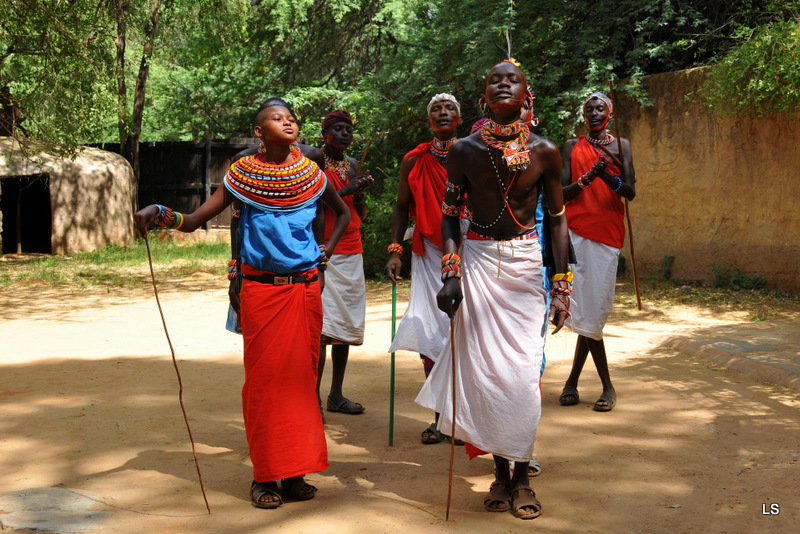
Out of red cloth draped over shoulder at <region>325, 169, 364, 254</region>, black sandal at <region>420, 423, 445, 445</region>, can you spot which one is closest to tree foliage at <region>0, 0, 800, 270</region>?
red cloth draped over shoulder at <region>325, 169, 364, 254</region>

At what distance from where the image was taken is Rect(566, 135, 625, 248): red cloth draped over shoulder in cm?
598

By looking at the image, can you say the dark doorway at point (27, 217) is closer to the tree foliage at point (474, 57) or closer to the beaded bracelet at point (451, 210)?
the tree foliage at point (474, 57)

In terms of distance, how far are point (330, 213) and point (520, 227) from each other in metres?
2.14

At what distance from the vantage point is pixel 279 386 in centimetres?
410

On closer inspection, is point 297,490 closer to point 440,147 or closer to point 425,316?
point 425,316

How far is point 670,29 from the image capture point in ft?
41.0

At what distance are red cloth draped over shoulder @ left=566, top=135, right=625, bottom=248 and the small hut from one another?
1306 centimetres

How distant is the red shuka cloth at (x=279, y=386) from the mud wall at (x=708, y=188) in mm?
8162

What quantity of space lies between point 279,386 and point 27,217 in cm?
1774

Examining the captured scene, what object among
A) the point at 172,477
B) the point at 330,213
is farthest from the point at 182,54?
the point at 172,477

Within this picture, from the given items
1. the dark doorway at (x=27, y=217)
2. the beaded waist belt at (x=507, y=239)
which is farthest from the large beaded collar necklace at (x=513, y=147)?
the dark doorway at (x=27, y=217)

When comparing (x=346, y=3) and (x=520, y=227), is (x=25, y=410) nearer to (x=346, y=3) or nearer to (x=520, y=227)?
(x=520, y=227)

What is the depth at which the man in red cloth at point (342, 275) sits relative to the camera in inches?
230

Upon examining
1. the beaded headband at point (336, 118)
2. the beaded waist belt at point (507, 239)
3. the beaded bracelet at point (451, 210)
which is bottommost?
the beaded waist belt at point (507, 239)
